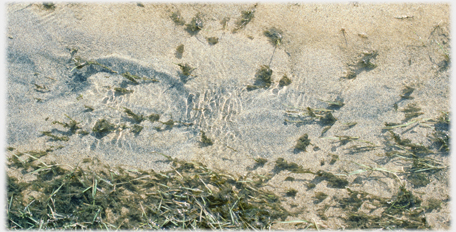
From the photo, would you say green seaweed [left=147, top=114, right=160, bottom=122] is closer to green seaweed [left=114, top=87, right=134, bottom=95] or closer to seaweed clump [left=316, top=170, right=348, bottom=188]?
green seaweed [left=114, top=87, right=134, bottom=95]

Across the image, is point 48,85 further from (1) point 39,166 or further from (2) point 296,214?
(2) point 296,214

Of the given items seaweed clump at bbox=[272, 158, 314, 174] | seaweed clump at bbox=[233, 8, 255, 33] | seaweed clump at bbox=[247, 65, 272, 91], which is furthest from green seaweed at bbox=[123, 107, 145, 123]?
seaweed clump at bbox=[272, 158, 314, 174]

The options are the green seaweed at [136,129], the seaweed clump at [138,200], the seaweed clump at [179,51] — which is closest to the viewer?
the seaweed clump at [138,200]

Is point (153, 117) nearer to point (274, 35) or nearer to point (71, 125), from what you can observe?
point (71, 125)

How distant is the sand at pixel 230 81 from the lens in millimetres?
3098

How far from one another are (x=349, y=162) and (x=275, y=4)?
2.03 m

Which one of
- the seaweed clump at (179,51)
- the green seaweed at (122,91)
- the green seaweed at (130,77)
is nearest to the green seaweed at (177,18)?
the seaweed clump at (179,51)

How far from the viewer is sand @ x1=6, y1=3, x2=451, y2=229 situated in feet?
10.2

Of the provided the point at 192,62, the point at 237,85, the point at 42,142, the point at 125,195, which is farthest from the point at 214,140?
the point at 42,142

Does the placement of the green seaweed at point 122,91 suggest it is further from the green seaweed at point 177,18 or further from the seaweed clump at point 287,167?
the seaweed clump at point 287,167

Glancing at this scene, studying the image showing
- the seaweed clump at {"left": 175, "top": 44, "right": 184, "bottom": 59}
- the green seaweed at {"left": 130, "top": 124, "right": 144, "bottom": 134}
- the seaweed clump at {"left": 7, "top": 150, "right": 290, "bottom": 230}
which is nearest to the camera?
the seaweed clump at {"left": 7, "top": 150, "right": 290, "bottom": 230}

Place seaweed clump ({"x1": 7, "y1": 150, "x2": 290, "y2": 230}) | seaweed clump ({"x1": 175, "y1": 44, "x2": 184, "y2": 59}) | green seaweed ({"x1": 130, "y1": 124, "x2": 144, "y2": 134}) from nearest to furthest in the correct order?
seaweed clump ({"x1": 7, "y1": 150, "x2": 290, "y2": 230})
green seaweed ({"x1": 130, "y1": 124, "x2": 144, "y2": 134})
seaweed clump ({"x1": 175, "y1": 44, "x2": 184, "y2": 59})

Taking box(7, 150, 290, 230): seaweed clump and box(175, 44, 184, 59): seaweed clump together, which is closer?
box(7, 150, 290, 230): seaweed clump

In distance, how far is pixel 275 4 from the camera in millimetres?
3322
